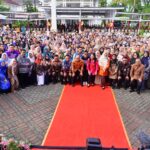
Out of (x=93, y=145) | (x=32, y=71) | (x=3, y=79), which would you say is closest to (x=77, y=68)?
(x=32, y=71)

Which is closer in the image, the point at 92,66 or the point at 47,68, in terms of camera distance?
the point at 92,66

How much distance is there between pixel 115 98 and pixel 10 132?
4.61m

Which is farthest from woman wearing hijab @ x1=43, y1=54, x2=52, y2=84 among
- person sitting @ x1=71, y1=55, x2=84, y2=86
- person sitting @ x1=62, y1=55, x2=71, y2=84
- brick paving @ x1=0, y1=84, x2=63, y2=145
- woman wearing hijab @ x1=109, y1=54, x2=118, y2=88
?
woman wearing hijab @ x1=109, y1=54, x2=118, y2=88

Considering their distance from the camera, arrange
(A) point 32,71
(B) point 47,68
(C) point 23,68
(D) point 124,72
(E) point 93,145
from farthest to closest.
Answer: (B) point 47,68, (A) point 32,71, (D) point 124,72, (C) point 23,68, (E) point 93,145

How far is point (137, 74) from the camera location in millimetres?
10789

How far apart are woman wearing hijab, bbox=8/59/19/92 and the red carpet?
82.7 inches

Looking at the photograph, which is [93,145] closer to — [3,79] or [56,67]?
[3,79]

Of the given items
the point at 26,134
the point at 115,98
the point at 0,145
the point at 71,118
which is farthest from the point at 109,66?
the point at 0,145

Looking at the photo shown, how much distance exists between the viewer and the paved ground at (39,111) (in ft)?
24.6

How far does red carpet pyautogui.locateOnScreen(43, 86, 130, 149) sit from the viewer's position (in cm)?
712

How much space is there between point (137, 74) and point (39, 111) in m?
4.44

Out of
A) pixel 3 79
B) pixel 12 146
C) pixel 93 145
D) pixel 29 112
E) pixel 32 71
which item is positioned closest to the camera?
pixel 93 145

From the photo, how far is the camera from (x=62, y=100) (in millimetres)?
10039

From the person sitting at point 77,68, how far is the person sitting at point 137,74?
7.21ft
